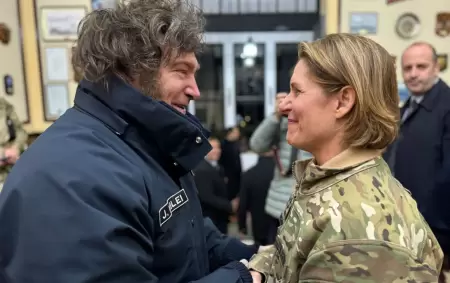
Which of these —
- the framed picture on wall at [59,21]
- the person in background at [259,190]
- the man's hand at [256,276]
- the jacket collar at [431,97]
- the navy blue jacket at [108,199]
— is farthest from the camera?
the framed picture on wall at [59,21]

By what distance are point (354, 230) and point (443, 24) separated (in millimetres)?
3295

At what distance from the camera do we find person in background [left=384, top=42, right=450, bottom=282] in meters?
2.13

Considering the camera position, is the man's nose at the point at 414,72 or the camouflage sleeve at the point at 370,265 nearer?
the camouflage sleeve at the point at 370,265

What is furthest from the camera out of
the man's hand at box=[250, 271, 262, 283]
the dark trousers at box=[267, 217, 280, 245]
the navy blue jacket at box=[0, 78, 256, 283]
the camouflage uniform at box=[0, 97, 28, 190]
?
the camouflage uniform at box=[0, 97, 28, 190]

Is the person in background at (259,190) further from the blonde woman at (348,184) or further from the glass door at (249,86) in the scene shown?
the glass door at (249,86)

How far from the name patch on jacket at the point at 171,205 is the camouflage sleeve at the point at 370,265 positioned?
322 mm

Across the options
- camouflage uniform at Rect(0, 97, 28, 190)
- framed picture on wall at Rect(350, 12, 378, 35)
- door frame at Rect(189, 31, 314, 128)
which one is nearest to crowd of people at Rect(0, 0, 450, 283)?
camouflage uniform at Rect(0, 97, 28, 190)

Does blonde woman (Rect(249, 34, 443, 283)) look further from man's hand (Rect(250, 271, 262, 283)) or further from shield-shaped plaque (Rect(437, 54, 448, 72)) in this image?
shield-shaped plaque (Rect(437, 54, 448, 72))

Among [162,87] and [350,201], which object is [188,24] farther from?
[350,201]

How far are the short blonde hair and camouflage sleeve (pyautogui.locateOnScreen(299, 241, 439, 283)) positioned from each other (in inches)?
8.7

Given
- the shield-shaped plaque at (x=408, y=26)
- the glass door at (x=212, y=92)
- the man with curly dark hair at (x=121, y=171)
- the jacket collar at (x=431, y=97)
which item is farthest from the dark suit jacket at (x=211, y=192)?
the glass door at (x=212, y=92)

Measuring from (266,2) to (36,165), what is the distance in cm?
563

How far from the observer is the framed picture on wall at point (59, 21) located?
3617mm

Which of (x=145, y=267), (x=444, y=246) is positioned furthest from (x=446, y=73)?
(x=145, y=267)
